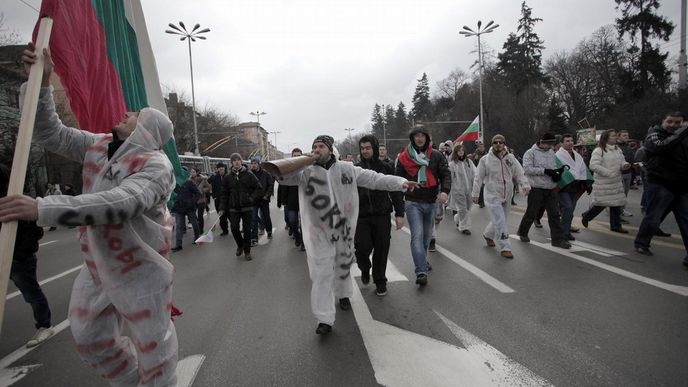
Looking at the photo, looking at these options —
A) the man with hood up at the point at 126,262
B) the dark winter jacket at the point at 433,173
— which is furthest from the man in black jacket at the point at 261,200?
the man with hood up at the point at 126,262

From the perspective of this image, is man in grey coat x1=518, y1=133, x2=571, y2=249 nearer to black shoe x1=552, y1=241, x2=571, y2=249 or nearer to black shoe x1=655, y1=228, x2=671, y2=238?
black shoe x1=552, y1=241, x2=571, y2=249

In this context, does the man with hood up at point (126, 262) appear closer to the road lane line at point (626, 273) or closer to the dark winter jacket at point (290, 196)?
the road lane line at point (626, 273)

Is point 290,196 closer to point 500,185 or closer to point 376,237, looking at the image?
point 376,237

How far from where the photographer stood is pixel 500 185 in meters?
6.42

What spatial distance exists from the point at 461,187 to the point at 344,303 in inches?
209

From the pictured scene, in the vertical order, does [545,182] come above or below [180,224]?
above

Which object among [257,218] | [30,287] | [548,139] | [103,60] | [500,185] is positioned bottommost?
[30,287]

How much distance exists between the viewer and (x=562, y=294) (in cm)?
432

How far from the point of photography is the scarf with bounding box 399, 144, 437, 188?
5234 mm

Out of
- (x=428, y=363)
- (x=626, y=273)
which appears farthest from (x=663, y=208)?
(x=428, y=363)

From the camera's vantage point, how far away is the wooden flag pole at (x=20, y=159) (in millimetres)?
1448

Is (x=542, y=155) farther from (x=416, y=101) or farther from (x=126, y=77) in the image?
(x=416, y=101)

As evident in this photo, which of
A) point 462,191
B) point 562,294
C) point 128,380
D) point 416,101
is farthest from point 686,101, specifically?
point 416,101

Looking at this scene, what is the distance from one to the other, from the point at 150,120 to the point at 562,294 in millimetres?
4541
